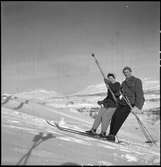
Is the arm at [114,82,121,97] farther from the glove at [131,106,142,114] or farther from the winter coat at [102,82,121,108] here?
the glove at [131,106,142,114]

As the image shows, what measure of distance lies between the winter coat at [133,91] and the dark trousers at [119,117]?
17cm

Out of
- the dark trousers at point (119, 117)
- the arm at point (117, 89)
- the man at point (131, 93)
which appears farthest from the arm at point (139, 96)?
the arm at point (117, 89)

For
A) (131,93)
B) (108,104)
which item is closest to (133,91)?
(131,93)

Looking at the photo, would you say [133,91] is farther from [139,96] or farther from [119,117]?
[119,117]

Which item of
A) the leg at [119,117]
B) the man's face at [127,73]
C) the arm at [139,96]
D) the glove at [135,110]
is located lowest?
the leg at [119,117]

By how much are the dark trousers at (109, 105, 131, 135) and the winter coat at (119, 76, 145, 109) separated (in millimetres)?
166

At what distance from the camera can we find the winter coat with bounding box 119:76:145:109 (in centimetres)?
482

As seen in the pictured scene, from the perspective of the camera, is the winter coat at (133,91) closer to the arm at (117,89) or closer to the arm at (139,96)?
the arm at (139,96)

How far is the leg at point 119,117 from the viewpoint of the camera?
199 inches

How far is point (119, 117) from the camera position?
512 cm

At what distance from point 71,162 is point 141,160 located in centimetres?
208

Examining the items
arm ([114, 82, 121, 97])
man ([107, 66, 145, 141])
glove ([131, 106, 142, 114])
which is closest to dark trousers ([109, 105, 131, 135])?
man ([107, 66, 145, 141])

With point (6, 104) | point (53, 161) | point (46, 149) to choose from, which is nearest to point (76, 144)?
point (46, 149)

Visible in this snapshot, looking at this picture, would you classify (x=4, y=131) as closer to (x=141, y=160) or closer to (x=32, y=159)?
(x=32, y=159)
